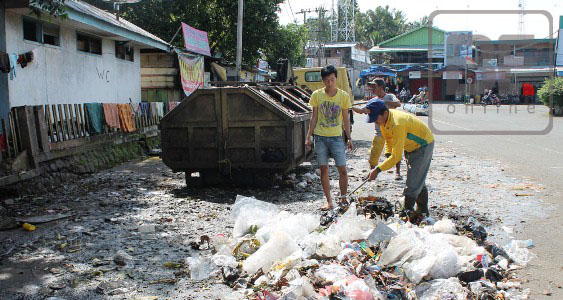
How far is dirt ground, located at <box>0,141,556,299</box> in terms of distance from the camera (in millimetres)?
4168

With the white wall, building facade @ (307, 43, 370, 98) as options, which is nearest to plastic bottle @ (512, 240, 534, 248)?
the white wall

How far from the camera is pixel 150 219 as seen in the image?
6387 mm

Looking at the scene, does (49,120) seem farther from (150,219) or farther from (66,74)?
(150,219)

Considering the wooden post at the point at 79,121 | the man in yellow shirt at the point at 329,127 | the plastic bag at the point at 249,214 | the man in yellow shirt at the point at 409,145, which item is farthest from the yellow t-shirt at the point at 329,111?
the wooden post at the point at 79,121

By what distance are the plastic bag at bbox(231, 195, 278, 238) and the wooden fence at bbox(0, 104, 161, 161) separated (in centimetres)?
390

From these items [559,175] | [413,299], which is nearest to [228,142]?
[413,299]

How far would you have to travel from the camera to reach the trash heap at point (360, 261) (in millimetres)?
3797

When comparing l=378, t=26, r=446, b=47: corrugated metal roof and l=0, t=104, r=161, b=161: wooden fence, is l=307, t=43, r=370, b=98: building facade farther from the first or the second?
l=0, t=104, r=161, b=161: wooden fence

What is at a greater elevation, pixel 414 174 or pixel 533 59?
pixel 533 59

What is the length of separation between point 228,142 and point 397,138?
3.70m

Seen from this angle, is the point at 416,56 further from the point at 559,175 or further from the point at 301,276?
the point at 301,276

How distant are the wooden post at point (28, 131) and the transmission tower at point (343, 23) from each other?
189ft

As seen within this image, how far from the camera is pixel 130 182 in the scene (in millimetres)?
9094

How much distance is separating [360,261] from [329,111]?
8.86ft
